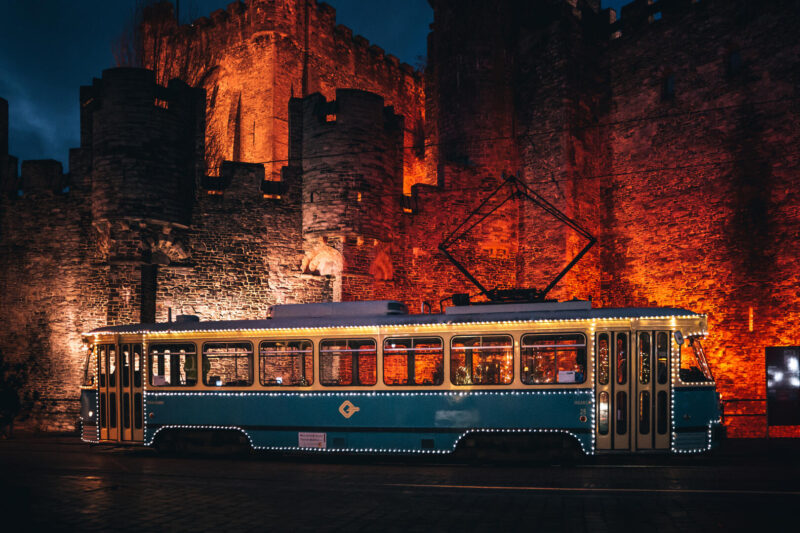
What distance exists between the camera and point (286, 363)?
444 inches

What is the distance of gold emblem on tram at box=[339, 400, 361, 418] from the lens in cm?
1088

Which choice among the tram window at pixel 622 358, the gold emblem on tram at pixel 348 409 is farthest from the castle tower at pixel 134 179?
the tram window at pixel 622 358

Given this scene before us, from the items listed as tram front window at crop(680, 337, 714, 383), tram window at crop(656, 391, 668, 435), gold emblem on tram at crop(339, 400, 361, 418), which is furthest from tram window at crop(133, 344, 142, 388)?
tram front window at crop(680, 337, 714, 383)

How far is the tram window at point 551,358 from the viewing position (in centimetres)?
1006

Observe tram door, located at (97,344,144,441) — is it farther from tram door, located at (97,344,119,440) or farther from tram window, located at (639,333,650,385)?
tram window, located at (639,333,650,385)

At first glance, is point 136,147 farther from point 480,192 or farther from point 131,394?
point 480,192

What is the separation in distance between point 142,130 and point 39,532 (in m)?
13.0

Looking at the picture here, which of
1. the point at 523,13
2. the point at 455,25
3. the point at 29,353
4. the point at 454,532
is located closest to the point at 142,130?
the point at 29,353

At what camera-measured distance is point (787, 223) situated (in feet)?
58.2

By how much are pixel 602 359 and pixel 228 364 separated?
600 centimetres

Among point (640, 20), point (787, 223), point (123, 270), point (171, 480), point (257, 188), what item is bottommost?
point (171, 480)

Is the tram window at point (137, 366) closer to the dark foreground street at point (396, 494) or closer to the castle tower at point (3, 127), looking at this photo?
the dark foreground street at point (396, 494)

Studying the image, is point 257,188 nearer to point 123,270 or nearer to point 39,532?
point 123,270

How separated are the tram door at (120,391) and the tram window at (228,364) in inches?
51.2
